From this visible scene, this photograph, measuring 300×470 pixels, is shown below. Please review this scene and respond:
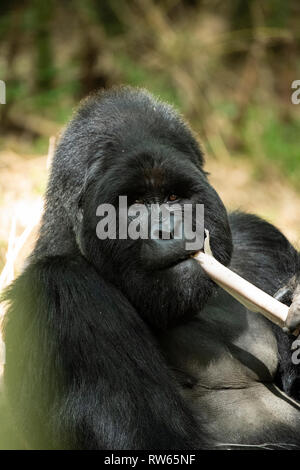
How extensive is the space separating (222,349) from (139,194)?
0.92 meters

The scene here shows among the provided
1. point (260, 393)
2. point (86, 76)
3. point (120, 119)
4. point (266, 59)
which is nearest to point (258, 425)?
point (260, 393)

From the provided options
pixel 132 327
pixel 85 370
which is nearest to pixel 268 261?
pixel 132 327

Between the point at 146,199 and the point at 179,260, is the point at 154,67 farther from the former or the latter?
the point at 179,260

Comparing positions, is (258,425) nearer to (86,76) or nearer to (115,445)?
(115,445)

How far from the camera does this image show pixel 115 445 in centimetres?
301

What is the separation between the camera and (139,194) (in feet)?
10.8

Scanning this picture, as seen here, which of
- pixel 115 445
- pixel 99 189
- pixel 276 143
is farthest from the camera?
pixel 276 143

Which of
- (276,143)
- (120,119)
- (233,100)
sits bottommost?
(120,119)

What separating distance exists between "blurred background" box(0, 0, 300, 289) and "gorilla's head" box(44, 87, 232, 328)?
4.81 meters

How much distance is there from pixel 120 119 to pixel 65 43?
24.5 ft

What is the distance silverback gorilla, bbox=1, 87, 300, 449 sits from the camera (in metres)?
3.09

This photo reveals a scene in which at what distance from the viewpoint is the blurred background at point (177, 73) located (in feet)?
29.3

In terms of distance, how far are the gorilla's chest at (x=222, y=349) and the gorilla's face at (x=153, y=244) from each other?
0.95 feet

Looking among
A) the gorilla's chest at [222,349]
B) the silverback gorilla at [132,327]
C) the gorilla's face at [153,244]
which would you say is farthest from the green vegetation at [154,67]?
the gorilla's face at [153,244]
